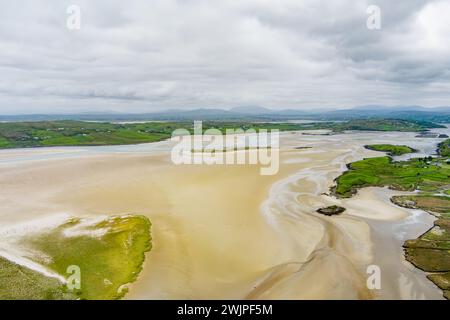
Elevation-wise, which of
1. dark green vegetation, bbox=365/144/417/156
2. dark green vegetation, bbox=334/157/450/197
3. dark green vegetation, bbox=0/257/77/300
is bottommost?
dark green vegetation, bbox=0/257/77/300

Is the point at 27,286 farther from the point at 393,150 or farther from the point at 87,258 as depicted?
the point at 393,150

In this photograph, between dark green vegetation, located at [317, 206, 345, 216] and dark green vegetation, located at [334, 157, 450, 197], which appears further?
dark green vegetation, located at [334, 157, 450, 197]

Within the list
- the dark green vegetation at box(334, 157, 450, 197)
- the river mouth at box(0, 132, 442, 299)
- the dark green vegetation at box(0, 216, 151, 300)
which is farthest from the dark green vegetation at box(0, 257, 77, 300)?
the dark green vegetation at box(334, 157, 450, 197)

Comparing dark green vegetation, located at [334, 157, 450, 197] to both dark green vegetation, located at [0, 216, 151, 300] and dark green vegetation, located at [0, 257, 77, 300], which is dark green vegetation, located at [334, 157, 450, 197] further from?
dark green vegetation, located at [0, 257, 77, 300]

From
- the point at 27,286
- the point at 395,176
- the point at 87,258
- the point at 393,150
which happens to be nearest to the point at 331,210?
the point at 395,176

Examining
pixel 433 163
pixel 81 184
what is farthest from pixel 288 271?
pixel 433 163

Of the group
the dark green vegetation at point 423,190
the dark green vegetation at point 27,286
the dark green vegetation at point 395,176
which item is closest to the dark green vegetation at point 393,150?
the dark green vegetation at point 423,190
